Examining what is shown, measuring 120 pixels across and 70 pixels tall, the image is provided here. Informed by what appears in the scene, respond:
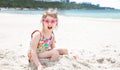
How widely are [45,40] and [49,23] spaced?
0.87 feet

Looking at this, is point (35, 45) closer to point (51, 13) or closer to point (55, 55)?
point (55, 55)

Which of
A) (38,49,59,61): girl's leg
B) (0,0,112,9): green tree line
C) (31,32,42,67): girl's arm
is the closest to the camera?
(31,32,42,67): girl's arm

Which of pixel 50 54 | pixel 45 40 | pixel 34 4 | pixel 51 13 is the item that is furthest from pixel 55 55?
pixel 34 4

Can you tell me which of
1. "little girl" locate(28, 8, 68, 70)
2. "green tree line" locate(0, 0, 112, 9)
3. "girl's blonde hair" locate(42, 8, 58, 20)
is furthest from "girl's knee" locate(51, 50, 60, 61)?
"green tree line" locate(0, 0, 112, 9)

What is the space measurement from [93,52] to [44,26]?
7.97 feet

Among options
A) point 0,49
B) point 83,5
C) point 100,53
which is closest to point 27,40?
point 0,49

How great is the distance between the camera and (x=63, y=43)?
26.3 ft

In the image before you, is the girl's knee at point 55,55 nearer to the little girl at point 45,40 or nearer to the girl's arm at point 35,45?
the little girl at point 45,40

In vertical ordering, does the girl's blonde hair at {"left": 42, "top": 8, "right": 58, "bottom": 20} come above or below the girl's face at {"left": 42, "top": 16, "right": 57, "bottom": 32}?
above

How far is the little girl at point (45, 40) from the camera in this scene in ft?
15.0

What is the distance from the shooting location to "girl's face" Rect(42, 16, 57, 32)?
179 inches

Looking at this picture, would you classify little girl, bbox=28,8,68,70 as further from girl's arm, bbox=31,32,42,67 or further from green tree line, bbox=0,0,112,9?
green tree line, bbox=0,0,112,9

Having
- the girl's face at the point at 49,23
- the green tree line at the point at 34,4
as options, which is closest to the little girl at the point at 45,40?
the girl's face at the point at 49,23

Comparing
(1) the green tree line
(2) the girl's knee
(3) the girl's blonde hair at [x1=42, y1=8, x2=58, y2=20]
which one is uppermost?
(3) the girl's blonde hair at [x1=42, y1=8, x2=58, y2=20]
